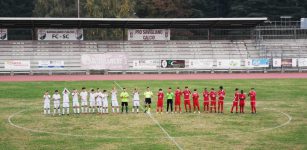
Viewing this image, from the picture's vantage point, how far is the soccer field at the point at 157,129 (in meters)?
19.5

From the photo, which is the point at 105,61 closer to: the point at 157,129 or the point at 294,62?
the point at 294,62

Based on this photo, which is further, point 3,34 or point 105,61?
point 3,34

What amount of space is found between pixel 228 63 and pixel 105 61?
15259 millimetres

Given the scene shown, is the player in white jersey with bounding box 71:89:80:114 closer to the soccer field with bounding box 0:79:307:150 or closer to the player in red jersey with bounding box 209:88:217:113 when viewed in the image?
the soccer field with bounding box 0:79:307:150

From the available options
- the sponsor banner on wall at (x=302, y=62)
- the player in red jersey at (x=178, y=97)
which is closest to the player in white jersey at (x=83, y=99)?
the player in red jersey at (x=178, y=97)

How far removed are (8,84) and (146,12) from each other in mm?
45338

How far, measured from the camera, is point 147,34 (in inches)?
2371

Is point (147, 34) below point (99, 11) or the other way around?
below

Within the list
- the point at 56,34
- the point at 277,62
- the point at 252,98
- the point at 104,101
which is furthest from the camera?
the point at 277,62

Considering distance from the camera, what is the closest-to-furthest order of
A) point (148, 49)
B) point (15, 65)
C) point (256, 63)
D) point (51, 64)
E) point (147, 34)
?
point (15, 65), point (51, 64), point (256, 63), point (148, 49), point (147, 34)

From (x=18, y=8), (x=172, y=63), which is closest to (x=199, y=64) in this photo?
(x=172, y=63)

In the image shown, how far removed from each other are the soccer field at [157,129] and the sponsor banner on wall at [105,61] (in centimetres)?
2193

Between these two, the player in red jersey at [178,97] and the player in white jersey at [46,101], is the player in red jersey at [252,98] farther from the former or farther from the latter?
the player in white jersey at [46,101]

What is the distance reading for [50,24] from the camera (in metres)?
55.4
